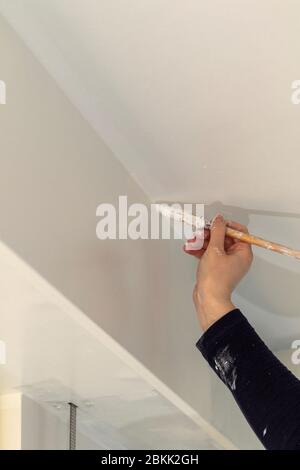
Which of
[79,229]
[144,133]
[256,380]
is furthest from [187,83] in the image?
[256,380]

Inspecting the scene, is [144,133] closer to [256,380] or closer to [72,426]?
[256,380]

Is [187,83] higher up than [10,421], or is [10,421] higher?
[187,83]

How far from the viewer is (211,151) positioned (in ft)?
3.06

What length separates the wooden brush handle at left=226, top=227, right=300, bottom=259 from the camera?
0.88 metres

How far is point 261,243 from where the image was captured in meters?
0.89

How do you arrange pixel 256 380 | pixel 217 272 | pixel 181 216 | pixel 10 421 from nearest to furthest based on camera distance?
pixel 256 380 → pixel 217 272 → pixel 181 216 → pixel 10 421

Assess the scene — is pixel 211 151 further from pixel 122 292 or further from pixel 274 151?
pixel 122 292

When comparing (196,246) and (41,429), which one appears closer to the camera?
(196,246)

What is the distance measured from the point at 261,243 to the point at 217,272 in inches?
3.0

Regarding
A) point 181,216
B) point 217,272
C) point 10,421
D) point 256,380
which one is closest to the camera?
point 256,380

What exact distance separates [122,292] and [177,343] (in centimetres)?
24

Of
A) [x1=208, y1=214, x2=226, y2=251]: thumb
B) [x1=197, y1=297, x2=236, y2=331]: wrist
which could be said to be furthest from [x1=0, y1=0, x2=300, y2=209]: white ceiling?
[x1=197, y1=297, x2=236, y2=331]: wrist

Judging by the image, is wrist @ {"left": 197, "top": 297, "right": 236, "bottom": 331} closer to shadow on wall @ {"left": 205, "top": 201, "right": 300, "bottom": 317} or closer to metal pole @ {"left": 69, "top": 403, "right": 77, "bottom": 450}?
shadow on wall @ {"left": 205, "top": 201, "right": 300, "bottom": 317}
